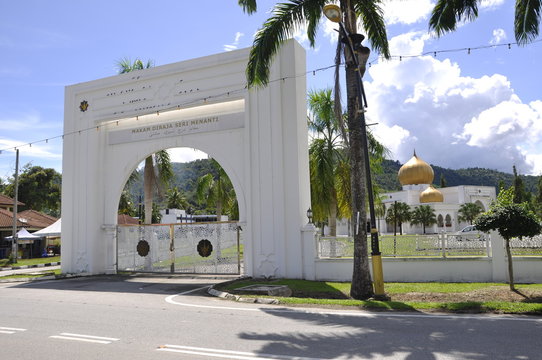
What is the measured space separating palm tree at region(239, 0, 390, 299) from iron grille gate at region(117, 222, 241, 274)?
21.7ft

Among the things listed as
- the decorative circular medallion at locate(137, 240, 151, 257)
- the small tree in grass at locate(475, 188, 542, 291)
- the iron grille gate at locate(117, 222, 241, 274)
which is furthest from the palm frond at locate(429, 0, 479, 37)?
the decorative circular medallion at locate(137, 240, 151, 257)

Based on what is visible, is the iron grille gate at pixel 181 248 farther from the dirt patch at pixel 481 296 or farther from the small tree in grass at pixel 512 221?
the small tree in grass at pixel 512 221

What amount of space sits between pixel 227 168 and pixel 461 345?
39.3ft

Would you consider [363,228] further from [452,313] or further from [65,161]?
[65,161]

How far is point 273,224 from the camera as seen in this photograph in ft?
51.1

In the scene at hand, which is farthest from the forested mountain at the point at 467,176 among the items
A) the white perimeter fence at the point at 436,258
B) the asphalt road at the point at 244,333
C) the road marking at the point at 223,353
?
the road marking at the point at 223,353

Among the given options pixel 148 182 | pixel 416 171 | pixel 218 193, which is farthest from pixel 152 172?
pixel 416 171

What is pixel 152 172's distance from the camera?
885 inches

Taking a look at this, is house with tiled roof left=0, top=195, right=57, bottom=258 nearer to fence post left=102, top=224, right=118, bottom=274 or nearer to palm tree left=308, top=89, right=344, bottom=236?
fence post left=102, top=224, right=118, bottom=274

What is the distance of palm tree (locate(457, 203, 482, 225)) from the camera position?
174 ft

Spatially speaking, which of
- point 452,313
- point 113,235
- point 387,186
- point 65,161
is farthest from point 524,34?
point 387,186

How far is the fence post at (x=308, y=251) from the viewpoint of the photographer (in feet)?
49.5

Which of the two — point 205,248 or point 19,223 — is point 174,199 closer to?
point 19,223

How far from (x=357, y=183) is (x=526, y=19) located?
6.08 m
